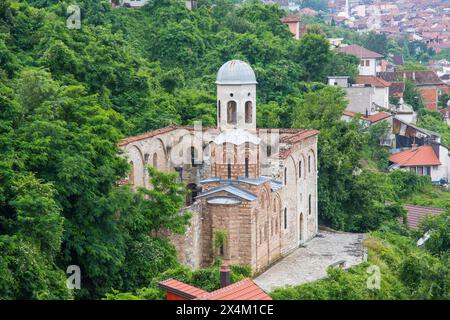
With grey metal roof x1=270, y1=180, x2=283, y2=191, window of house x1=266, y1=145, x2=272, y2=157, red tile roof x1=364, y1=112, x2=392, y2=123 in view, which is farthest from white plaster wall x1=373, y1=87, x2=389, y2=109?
grey metal roof x1=270, y1=180, x2=283, y2=191

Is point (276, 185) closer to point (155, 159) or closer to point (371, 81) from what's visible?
point (155, 159)

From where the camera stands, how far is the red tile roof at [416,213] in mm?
41250

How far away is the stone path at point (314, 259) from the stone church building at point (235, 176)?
0.37m

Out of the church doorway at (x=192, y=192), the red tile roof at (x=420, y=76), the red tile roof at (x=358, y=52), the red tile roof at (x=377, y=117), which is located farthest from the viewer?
the red tile roof at (x=420, y=76)

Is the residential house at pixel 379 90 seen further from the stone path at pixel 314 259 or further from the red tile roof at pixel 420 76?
the stone path at pixel 314 259

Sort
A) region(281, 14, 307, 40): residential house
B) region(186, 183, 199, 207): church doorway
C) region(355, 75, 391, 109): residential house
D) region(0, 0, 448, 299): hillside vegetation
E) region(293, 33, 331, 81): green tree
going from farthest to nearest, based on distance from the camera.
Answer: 1. region(281, 14, 307, 40): residential house
2. region(355, 75, 391, 109): residential house
3. region(293, 33, 331, 81): green tree
4. region(186, 183, 199, 207): church doorway
5. region(0, 0, 448, 299): hillside vegetation

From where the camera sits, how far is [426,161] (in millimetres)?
51000

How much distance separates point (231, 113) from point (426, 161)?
82.4ft

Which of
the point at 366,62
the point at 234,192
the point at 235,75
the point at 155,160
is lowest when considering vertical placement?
the point at 234,192

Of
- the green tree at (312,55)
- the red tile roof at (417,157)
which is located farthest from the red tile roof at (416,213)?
the green tree at (312,55)

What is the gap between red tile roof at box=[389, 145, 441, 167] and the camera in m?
50.7

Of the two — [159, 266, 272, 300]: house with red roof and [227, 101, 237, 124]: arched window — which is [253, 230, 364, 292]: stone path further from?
[159, 266, 272, 300]: house with red roof

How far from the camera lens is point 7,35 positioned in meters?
34.2

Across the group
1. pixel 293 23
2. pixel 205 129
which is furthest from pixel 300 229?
pixel 293 23
